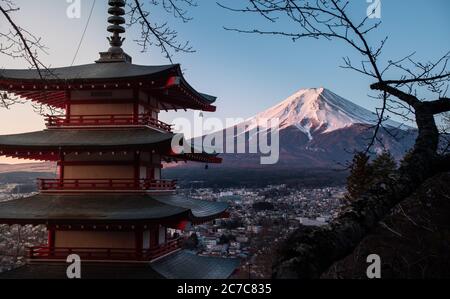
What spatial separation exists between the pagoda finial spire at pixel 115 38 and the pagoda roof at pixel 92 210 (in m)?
5.80

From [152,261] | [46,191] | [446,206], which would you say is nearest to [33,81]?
[46,191]

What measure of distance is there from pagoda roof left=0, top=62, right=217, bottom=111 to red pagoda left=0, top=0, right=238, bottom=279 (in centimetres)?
4

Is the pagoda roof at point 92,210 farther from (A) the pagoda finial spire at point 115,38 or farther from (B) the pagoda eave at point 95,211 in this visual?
(A) the pagoda finial spire at point 115,38

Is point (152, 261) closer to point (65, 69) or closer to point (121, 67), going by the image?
point (121, 67)

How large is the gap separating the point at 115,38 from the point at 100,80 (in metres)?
3.37

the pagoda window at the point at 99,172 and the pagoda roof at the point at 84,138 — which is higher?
the pagoda roof at the point at 84,138

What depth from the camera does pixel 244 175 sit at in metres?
163

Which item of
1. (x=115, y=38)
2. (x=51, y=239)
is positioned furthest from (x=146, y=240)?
(x=115, y=38)

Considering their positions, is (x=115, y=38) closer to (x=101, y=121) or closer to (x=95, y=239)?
(x=101, y=121)

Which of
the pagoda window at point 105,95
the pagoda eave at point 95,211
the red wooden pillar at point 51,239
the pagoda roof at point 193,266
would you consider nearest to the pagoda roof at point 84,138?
the pagoda window at point 105,95

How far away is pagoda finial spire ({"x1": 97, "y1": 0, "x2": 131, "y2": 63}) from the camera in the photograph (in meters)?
16.5

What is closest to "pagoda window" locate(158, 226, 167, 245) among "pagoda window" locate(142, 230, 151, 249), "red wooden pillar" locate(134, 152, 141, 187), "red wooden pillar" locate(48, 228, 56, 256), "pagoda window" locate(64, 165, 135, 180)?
"pagoda window" locate(142, 230, 151, 249)

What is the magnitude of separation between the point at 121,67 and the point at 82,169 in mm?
4073

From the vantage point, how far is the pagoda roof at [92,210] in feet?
41.7
